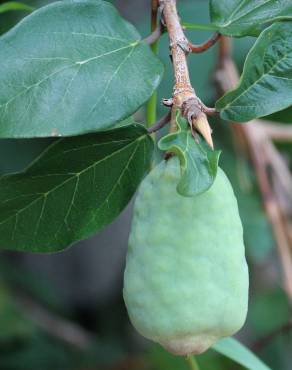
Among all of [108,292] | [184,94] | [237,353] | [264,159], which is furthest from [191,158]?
[108,292]

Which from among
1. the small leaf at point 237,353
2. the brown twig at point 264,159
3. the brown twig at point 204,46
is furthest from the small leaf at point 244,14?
the brown twig at point 264,159

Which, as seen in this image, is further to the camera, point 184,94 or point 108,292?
point 108,292

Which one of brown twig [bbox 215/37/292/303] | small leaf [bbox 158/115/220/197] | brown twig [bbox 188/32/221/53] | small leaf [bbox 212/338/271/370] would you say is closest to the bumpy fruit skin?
small leaf [bbox 158/115/220/197]

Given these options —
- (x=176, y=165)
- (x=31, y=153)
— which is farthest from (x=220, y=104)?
(x=31, y=153)

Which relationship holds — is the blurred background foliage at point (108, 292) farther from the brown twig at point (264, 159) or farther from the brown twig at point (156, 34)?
the brown twig at point (156, 34)

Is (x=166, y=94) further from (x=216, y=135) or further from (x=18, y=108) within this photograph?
(x=18, y=108)

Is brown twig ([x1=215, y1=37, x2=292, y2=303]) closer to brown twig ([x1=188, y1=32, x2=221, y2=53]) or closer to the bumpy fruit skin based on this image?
brown twig ([x1=188, y1=32, x2=221, y2=53])

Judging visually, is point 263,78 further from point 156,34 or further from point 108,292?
point 108,292
